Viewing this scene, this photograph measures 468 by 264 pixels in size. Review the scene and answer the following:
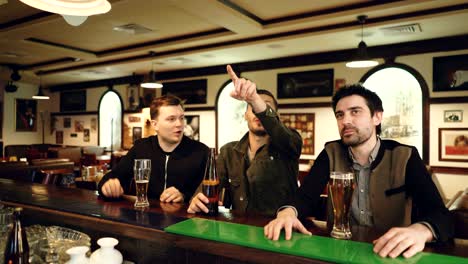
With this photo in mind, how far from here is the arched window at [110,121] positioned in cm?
1144

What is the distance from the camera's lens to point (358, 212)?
5.74ft

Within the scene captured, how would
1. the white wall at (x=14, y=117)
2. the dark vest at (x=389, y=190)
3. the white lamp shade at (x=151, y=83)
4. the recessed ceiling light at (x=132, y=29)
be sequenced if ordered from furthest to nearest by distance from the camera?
the white wall at (x=14, y=117), the white lamp shade at (x=151, y=83), the recessed ceiling light at (x=132, y=29), the dark vest at (x=389, y=190)

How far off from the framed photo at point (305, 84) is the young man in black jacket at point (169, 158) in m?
5.58

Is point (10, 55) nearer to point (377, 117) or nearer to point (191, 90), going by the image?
point (191, 90)

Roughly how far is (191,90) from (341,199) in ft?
28.4

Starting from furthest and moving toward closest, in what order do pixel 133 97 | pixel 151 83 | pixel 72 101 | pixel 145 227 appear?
pixel 72 101 < pixel 133 97 < pixel 151 83 < pixel 145 227

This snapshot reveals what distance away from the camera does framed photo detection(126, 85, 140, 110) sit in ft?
35.1

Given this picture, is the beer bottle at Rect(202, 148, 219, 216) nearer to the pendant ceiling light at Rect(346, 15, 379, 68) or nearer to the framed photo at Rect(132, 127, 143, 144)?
the pendant ceiling light at Rect(346, 15, 379, 68)

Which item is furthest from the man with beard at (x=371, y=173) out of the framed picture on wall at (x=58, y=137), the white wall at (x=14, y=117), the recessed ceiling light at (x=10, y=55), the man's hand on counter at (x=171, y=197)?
the white wall at (x=14, y=117)

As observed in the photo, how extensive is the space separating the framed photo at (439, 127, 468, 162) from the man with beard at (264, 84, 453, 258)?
17.7 feet

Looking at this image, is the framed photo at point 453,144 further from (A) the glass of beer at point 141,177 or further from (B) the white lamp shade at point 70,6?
(B) the white lamp shade at point 70,6

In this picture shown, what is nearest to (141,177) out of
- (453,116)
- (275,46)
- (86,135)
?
(275,46)

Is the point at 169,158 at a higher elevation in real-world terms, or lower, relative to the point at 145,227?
higher

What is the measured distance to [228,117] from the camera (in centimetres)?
914
